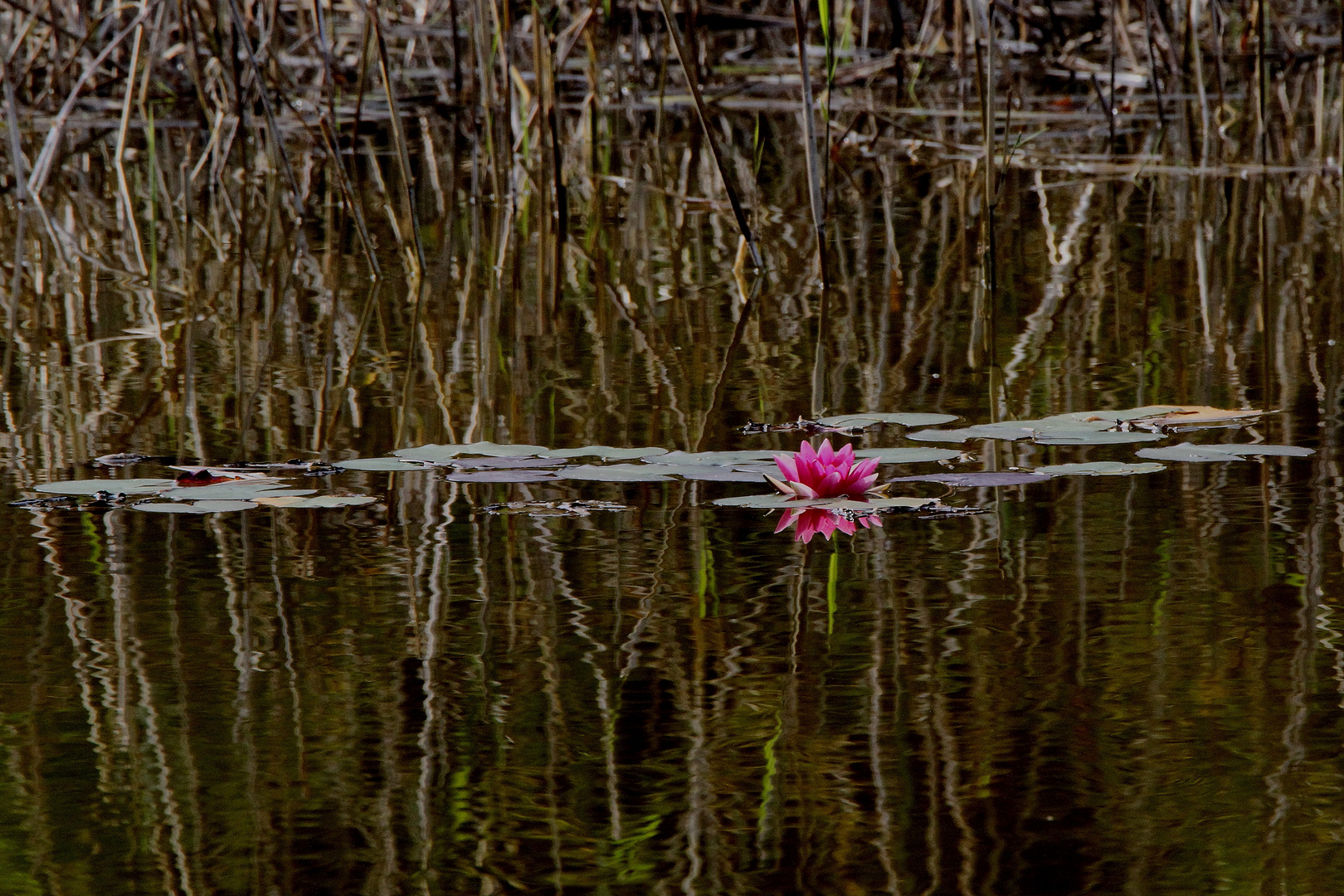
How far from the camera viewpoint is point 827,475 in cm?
208

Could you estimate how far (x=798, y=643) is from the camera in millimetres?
1652

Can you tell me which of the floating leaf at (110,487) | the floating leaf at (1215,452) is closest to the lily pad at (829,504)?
the floating leaf at (1215,452)

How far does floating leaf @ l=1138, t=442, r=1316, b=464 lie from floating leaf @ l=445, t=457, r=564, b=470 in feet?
2.26

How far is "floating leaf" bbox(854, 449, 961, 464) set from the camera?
225cm

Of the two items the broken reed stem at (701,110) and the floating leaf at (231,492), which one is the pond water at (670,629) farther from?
the broken reed stem at (701,110)

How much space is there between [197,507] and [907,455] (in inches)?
31.6

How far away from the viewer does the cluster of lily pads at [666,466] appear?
2.12m

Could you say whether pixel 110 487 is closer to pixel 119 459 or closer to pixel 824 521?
pixel 119 459

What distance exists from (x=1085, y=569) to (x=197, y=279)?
8.32 feet

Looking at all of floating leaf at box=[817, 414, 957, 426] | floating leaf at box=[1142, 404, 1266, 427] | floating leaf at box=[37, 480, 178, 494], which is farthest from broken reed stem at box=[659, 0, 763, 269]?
floating leaf at box=[37, 480, 178, 494]

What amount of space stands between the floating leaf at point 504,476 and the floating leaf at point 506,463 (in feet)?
0.05

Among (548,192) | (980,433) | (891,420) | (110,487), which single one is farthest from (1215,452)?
(548,192)

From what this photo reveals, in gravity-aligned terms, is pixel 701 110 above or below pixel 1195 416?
above

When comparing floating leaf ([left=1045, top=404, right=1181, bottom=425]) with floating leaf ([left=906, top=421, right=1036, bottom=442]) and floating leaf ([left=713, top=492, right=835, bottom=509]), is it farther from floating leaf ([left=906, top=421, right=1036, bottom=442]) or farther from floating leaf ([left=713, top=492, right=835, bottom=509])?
floating leaf ([left=713, top=492, right=835, bottom=509])
